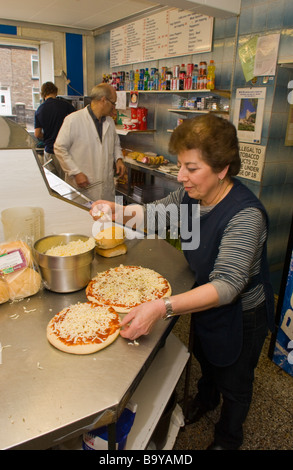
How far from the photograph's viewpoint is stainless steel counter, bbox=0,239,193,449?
3.01 feet

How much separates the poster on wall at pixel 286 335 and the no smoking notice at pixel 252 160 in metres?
1.31

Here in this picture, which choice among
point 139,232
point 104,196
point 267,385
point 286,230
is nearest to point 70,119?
point 104,196

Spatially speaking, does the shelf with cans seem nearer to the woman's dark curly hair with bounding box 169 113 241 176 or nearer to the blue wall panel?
the blue wall panel

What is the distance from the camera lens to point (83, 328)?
1257mm

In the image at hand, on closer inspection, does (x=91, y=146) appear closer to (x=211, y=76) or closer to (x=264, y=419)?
(x=211, y=76)

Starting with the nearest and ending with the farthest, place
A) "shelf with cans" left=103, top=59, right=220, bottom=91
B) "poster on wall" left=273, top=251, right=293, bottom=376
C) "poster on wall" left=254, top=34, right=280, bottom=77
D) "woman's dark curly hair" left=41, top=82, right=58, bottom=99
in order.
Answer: "poster on wall" left=273, top=251, right=293, bottom=376
"poster on wall" left=254, top=34, right=280, bottom=77
"shelf with cans" left=103, top=59, right=220, bottom=91
"woman's dark curly hair" left=41, top=82, right=58, bottom=99

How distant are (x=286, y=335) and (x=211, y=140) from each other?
1.70 m

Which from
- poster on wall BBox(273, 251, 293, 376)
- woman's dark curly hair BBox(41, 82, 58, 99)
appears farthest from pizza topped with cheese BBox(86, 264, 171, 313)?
woman's dark curly hair BBox(41, 82, 58, 99)

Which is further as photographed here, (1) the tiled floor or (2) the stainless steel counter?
(1) the tiled floor

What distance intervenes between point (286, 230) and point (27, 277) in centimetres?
311

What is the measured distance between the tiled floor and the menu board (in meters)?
3.56

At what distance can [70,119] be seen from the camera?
3637mm

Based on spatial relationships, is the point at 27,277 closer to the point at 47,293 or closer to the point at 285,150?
the point at 47,293

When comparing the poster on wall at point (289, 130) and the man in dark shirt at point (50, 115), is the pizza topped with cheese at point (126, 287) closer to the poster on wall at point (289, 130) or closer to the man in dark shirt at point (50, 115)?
the poster on wall at point (289, 130)
